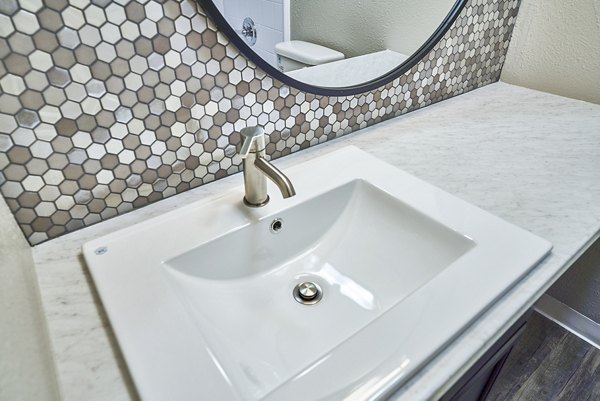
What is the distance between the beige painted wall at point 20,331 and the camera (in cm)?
33

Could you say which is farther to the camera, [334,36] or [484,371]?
[334,36]

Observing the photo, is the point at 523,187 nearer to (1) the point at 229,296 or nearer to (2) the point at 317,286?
(2) the point at 317,286

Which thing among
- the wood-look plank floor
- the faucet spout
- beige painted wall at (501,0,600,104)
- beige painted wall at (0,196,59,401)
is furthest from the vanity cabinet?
beige painted wall at (501,0,600,104)

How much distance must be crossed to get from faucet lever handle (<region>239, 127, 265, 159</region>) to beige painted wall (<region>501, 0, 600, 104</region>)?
1036 millimetres

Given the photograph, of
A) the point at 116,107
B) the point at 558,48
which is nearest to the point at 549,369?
the point at 558,48

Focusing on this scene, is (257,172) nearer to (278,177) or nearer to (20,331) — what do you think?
(278,177)

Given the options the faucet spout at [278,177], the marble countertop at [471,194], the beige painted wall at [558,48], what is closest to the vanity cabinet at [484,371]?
the marble countertop at [471,194]

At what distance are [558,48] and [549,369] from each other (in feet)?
3.42

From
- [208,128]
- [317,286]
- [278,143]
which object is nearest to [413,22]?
[278,143]

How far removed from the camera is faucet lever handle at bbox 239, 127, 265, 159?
0.59m

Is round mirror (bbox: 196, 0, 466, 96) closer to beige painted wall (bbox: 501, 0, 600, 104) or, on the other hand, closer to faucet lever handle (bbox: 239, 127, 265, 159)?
faucet lever handle (bbox: 239, 127, 265, 159)

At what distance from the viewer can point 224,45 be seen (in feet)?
2.22

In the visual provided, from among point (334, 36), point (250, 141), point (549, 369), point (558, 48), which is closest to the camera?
point (250, 141)

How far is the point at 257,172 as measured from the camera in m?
0.65
